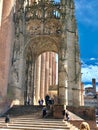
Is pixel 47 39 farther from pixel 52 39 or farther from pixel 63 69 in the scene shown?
pixel 63 69

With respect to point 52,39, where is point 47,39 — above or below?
above

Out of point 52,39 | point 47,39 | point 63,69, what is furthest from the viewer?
point 47,39

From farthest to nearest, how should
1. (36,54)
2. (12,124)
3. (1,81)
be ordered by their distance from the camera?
(36,54) < (1,81) < (12,124)

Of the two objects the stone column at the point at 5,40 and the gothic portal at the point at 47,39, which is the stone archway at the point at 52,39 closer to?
the gothic portal at the point at 47,39

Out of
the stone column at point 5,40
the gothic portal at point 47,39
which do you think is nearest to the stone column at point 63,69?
the gothic portal at point 47,39

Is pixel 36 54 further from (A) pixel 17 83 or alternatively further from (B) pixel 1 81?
(B) pixel 1 81

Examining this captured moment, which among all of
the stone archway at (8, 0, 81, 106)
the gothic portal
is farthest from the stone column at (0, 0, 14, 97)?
the stone archway at (8, 0, 81, 106)

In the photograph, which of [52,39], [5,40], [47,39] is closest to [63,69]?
[52,39]

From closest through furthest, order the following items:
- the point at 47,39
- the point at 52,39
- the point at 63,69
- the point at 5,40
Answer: the point at 5,40
the point at 63,69
the point at 52,39
the point at 47,39

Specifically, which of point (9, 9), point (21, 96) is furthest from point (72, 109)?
point (9, 9)

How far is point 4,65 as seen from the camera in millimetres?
22344

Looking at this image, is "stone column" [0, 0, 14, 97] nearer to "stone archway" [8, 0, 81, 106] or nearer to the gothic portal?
the gothic portal

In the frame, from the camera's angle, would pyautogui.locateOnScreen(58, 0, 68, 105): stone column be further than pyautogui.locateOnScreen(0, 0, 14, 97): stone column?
Yes

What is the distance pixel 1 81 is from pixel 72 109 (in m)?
6.89
